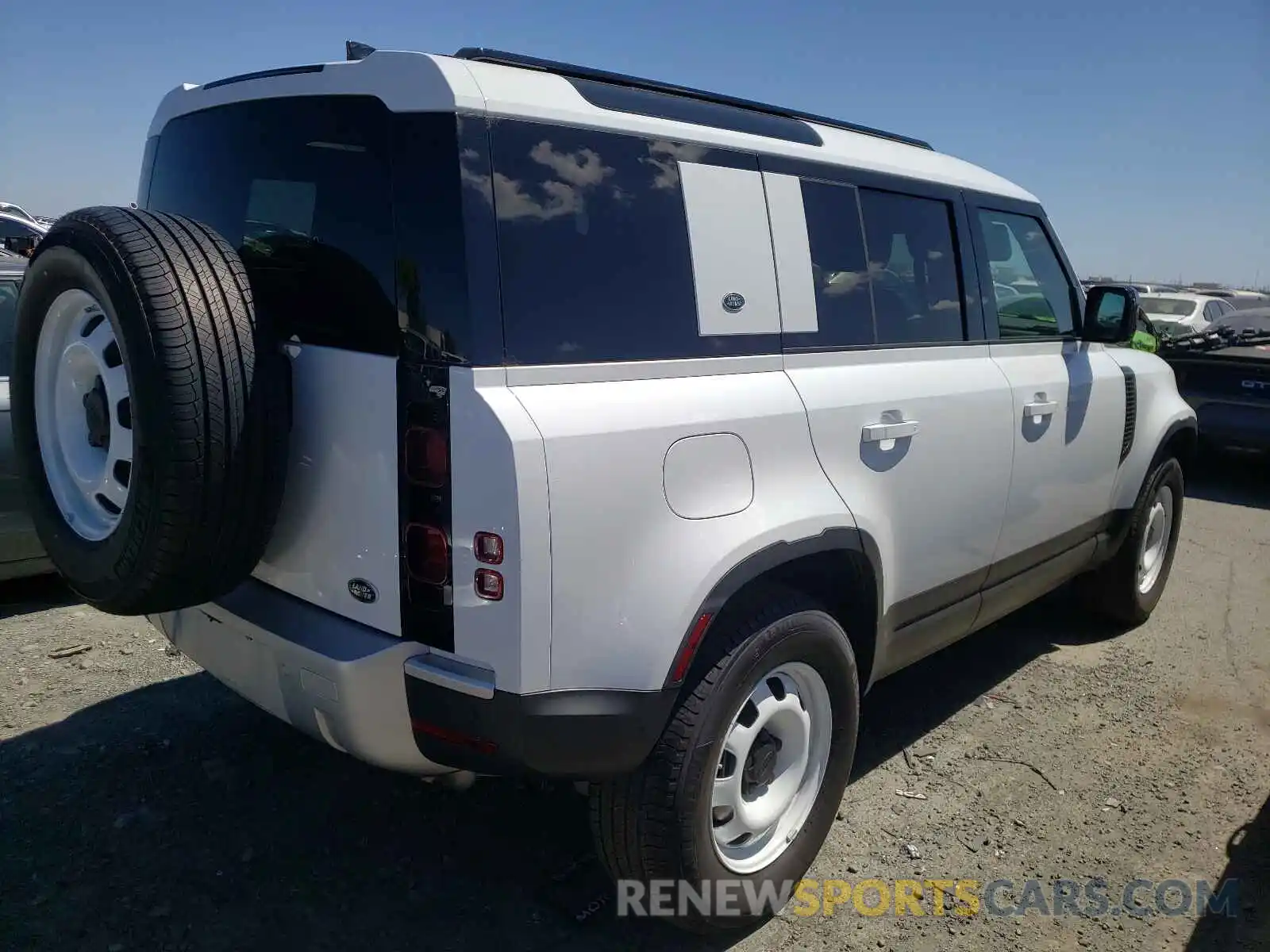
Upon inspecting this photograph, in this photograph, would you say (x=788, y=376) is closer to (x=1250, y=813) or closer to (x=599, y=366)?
(x=599, y=366)

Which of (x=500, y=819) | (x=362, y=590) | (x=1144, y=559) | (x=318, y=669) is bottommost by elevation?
(x=500, y=819)

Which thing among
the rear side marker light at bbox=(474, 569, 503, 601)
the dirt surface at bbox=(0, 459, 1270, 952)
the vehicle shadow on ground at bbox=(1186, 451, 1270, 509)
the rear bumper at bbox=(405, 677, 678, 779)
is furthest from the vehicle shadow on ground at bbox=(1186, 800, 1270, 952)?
the vehicle shadow on ground at bbox=(1186, 451, 1270, 509)

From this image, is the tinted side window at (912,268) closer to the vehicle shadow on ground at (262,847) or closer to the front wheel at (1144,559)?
the vehicle shadow on ground at (262,847)

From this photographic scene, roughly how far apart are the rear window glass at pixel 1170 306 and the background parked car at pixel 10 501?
16.7m

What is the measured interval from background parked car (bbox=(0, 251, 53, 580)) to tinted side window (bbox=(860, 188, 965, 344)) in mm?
3666

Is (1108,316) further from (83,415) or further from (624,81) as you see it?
(83,415)

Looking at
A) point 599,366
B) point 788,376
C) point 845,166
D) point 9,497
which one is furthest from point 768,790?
point 9,497

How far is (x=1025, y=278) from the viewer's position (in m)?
3.98

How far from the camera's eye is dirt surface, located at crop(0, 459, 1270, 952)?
2619 mm

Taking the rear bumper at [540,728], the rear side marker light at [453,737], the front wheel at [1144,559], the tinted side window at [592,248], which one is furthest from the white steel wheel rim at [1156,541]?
the rear side marker light at [453,737]

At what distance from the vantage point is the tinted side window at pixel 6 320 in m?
4.36

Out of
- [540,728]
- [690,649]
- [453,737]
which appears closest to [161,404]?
[453,737]

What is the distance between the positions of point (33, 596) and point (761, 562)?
4128 mm

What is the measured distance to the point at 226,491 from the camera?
7.04 feet
